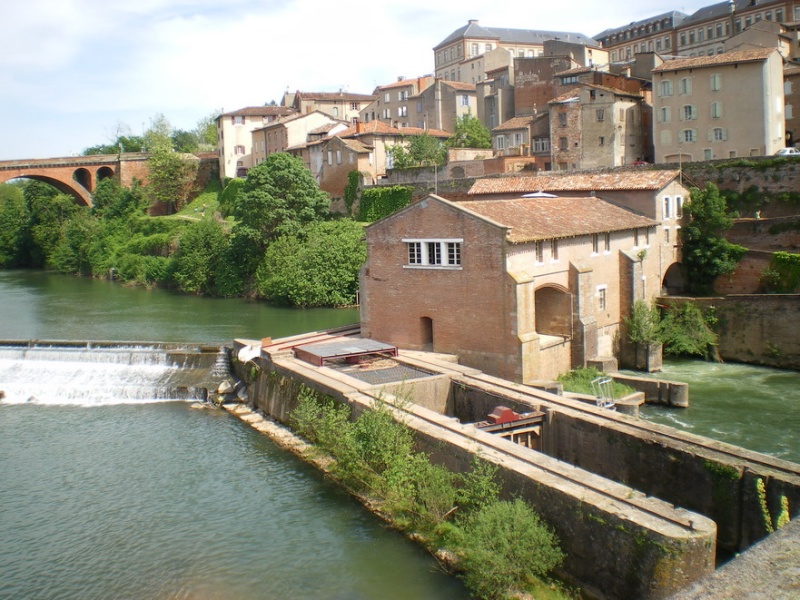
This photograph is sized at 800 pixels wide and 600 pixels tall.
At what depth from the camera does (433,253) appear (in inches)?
992

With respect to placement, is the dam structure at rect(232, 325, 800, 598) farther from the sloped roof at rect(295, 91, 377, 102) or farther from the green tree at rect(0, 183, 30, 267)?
the green tree at rect(0, 183, 30, 267)

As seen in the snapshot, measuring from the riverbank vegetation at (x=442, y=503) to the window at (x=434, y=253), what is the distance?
6.35 meters

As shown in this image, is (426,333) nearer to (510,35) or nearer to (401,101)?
(401,101)

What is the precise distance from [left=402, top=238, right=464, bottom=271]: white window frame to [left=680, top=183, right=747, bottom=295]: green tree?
12.8m

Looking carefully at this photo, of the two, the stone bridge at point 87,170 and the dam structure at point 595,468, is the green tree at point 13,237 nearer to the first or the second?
the stone bridge at point 87,170

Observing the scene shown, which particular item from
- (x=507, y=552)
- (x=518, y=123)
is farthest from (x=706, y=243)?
(x=518, y=123)

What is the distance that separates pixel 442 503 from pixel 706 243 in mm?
21404

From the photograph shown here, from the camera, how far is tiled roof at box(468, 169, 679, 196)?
3152 cm

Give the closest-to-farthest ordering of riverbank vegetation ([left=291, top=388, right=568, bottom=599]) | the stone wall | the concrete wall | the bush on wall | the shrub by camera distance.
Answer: the concrete wall → the shrub → riverbank vegetation ([left=291, top=388, right=568, bottom=599]) → the stone wall → the bush on wall

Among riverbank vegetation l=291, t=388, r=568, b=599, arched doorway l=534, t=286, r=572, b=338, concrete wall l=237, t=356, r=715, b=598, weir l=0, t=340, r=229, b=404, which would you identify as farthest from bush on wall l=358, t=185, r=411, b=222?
concrete wall l=237, t=356, r=715, b=598

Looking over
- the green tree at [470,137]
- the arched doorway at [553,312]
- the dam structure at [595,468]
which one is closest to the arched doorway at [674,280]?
the arched doorway at [553,312]

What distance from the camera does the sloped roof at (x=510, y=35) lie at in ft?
263

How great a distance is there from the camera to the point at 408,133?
2266 inches

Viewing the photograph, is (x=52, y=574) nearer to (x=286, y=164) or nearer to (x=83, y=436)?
(x=83, y=436)
